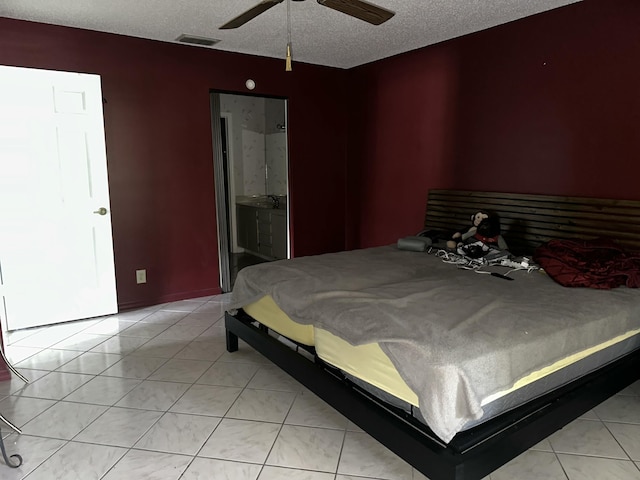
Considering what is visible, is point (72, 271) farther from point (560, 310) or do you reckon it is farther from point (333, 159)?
point (560, 310)

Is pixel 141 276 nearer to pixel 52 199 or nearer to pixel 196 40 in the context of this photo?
pixel 52 199

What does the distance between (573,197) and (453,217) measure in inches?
42.5

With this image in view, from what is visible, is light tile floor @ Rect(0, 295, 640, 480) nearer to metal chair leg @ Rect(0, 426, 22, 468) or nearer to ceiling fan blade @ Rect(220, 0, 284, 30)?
metal chair leg @ Rect(0, 426, 22, 468)

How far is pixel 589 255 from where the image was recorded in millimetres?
Answer: 2883

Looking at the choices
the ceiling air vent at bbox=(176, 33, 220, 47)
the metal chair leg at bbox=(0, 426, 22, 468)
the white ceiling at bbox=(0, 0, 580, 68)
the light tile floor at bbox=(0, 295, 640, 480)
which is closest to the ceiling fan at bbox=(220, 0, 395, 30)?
the white ceiling at bbox=(0, 0, 580, 68)

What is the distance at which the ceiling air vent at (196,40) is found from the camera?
4.09 metres

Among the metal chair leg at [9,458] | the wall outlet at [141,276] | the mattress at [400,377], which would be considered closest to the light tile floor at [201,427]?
the metal chair leg at [9,458]

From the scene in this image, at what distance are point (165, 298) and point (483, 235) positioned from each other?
10.2ft

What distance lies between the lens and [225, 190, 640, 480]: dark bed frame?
174 centimetres

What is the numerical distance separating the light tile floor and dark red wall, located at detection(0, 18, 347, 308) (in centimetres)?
123

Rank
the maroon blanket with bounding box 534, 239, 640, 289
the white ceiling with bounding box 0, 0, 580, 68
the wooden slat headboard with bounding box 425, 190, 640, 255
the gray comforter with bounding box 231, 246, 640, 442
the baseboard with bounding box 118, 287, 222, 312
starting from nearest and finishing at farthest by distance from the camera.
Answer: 1. the gray comforter with bounding box 231, 246, 640, 442
2. the maroon blanket with bounding box 534, 239, 640, 289
3. the wooden slat headboard with bounding box 425, 190, 640, 255
4. the white ceiling with bounding box 0, 0, 580, 68
5. the baseboard with bounding box 118, 287, 222, 312

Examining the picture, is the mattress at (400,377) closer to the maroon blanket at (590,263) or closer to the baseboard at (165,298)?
the maroon blanket at (590,263)

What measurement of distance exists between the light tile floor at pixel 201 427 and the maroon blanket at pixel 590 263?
2.36ft

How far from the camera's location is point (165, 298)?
15.0 ft
